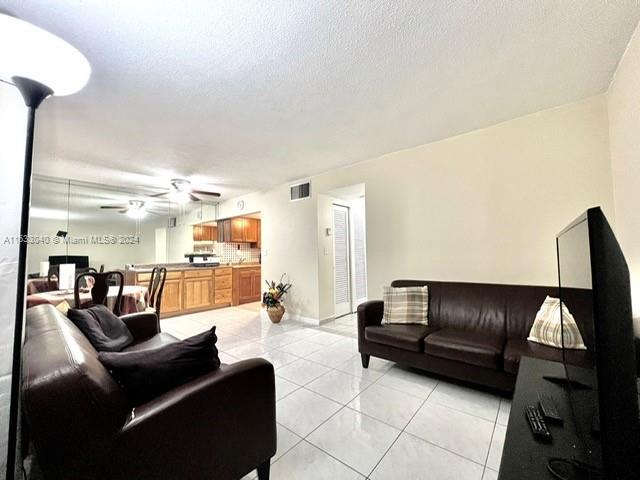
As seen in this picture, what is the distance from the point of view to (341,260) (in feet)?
16.0

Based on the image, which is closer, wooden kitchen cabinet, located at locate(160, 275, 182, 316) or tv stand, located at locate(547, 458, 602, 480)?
tv stand, located at locate(547, 458, 602, 480)

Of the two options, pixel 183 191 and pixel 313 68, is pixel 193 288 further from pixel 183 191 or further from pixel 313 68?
pixel 313 68

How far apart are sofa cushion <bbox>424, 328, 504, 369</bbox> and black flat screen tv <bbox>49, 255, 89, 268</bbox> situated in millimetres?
4800

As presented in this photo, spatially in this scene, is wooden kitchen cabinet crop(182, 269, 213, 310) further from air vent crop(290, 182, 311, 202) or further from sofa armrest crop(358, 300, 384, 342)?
sofa armrest crop(358, 300, 384, 342)

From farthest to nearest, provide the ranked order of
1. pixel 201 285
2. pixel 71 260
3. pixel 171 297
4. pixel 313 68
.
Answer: pixel 201 285 → pixel 171 297 → pixel 71 260 → pixel 313 68

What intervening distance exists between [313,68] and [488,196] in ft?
7.09

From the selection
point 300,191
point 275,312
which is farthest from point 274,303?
point 300,191

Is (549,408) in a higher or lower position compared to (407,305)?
lower

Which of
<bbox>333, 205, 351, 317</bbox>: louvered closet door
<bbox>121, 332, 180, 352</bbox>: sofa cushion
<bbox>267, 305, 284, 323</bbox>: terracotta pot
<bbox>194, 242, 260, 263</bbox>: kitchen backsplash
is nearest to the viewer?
<bbox>121, 332, 180, 352</bbox>: sofa cushion

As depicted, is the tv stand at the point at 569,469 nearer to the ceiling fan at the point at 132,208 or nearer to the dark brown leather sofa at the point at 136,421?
the dark brown leather sofa at the point at 136,421

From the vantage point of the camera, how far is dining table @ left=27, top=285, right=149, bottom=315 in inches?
105

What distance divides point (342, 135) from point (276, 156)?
100 centimetres

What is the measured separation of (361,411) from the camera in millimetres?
1944

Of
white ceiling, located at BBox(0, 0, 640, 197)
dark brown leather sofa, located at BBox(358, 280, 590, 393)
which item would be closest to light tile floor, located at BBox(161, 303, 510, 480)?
dark brown leather sofa, located at BBox(358, 280, 590, 393)
